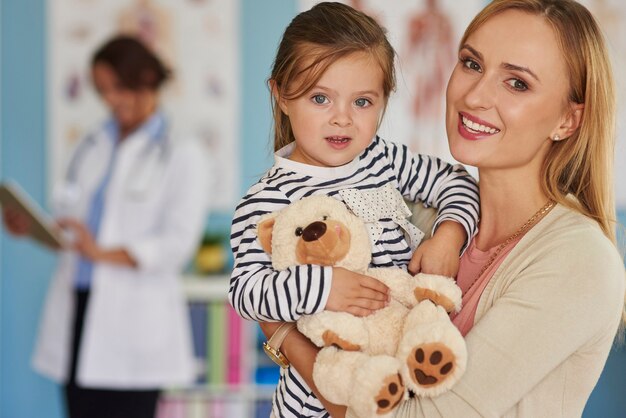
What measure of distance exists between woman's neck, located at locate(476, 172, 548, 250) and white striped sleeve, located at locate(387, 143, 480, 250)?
2cm

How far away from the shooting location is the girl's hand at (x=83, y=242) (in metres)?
3.05

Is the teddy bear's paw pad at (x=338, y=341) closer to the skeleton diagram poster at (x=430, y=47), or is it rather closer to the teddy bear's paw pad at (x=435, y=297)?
the teddy bear's paw pad at (x=435, y=297)

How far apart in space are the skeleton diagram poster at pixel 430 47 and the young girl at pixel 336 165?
2363mm

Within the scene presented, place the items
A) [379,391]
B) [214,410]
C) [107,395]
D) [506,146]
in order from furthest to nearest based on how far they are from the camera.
A: 1. [214,410]
2. [107,395]
3. [506,146]
4. [379,391]

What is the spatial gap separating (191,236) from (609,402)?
201cm

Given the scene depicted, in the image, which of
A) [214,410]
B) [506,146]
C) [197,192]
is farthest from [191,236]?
[506,146]

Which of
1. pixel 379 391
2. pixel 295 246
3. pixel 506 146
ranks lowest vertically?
pixel 379 391

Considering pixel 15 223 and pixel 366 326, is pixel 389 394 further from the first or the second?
pixel 15 223

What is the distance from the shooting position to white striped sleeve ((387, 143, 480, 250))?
4.64ft

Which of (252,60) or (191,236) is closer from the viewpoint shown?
(191,236)

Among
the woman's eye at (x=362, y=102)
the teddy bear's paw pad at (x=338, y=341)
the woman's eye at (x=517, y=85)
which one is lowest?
the teddy bear's paw pad at (x=338, y=341)

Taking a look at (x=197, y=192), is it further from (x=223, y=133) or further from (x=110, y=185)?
(x=223, y=133)

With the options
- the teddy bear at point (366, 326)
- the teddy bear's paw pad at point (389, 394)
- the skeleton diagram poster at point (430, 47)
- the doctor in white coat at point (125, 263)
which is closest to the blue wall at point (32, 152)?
the skeleton diagram poster at point (430, 47)

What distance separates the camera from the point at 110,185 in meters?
3.07
